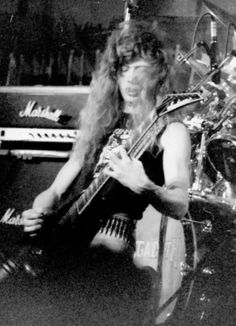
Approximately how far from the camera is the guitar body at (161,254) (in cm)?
117

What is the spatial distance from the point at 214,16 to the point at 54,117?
1.94 ft

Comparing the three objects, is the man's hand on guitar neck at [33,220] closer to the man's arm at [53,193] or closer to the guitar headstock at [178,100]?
the man's arm at [53,193]

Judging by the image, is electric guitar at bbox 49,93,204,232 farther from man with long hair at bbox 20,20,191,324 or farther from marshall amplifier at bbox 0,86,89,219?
marshall amplifier at bbox 0,86,89,219

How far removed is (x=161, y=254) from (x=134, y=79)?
1.66 feet

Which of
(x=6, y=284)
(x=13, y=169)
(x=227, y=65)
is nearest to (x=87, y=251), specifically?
(x=6, y=284)

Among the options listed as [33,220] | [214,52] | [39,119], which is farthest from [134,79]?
[33,220]

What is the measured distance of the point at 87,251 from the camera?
1.14m

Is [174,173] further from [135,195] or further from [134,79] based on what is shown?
[134,79]

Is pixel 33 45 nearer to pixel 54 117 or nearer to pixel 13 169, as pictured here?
pixel 54 117

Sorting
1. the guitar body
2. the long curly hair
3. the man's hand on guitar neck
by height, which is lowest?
the guitar body

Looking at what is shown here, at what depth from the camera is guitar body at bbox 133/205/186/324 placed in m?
1.17

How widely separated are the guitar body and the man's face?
323 mm

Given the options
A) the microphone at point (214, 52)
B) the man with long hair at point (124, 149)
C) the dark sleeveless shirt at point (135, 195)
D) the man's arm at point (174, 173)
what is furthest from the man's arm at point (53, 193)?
the microphone at point (214, 52)

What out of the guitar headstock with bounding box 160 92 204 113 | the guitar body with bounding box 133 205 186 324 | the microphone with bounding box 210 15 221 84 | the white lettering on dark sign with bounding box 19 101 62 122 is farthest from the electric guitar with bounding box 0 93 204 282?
the white lettering on dark sign with bounding box 19 101 62 122
